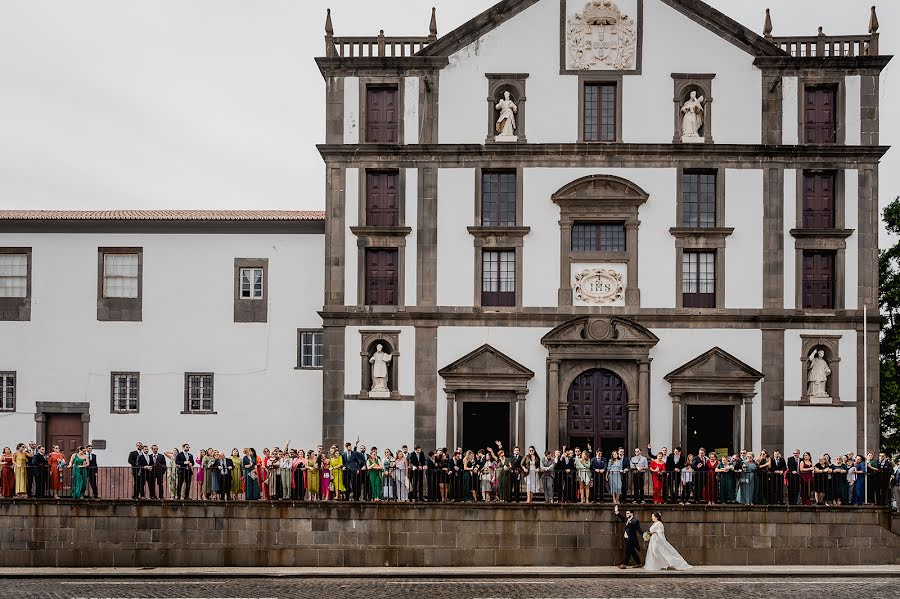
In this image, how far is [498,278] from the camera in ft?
114

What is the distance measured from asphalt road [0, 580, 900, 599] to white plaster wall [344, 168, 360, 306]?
36.1 ft

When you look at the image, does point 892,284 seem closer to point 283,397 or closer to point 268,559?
point 283,397

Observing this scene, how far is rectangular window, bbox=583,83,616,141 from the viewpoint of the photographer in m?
34.9

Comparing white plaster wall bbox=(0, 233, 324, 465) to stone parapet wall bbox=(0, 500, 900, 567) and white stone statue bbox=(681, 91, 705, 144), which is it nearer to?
stone parapet wall bbox=(0, 500, 900, 567)

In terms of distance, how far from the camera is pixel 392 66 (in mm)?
35062

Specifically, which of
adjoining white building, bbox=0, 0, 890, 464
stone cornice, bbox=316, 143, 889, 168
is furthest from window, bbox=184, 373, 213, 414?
stone cornice, bbox=316, 143, 889, 168

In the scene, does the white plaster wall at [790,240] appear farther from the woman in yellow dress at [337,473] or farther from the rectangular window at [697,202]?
the woman in yellow dress at [337,473]

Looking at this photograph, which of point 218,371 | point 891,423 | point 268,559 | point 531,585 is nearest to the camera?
point 531,585

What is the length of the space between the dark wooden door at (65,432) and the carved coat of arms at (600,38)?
819 inches

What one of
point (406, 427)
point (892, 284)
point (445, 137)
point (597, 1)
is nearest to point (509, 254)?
point (445, 137)

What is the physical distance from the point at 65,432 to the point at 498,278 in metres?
15.8

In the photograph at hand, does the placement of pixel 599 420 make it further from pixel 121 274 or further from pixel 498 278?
pixel 121 274

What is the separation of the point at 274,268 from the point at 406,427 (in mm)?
7596

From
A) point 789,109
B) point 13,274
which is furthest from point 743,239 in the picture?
point 13,274
